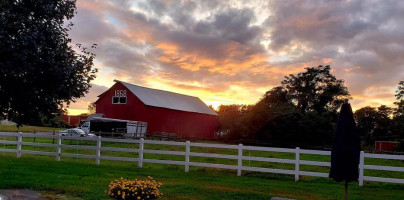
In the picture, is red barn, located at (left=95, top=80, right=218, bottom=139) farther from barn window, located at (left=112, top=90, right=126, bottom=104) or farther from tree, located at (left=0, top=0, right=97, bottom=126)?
tree, located at (left=0, top=0, right=97, bottom=126)

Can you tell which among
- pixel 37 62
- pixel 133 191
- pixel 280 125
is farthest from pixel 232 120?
pixel 133 191

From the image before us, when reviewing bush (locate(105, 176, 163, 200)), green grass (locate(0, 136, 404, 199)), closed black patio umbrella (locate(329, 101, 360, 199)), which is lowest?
green grass (locate(0, 136, 404, 199))

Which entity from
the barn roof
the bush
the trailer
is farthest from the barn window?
the bush

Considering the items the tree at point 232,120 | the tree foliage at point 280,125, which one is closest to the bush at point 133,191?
the tree foliage at point 280,125

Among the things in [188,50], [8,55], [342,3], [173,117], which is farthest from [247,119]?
[8,55]

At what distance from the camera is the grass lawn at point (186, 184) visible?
10.4 meters

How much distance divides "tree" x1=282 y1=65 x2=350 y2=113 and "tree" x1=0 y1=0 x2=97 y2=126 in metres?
49.6

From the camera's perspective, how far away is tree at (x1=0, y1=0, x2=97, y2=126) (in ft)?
41.0

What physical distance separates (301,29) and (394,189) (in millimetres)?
9636

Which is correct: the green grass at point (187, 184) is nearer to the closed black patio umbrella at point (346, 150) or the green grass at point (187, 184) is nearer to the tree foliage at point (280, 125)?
the closed black patio umbrella at point (346, 150)

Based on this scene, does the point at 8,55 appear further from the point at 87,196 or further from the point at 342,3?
the point at 342,3

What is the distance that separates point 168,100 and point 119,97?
702 cm

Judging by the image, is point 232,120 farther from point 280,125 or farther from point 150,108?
point 150,108

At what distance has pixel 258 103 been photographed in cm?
4841
